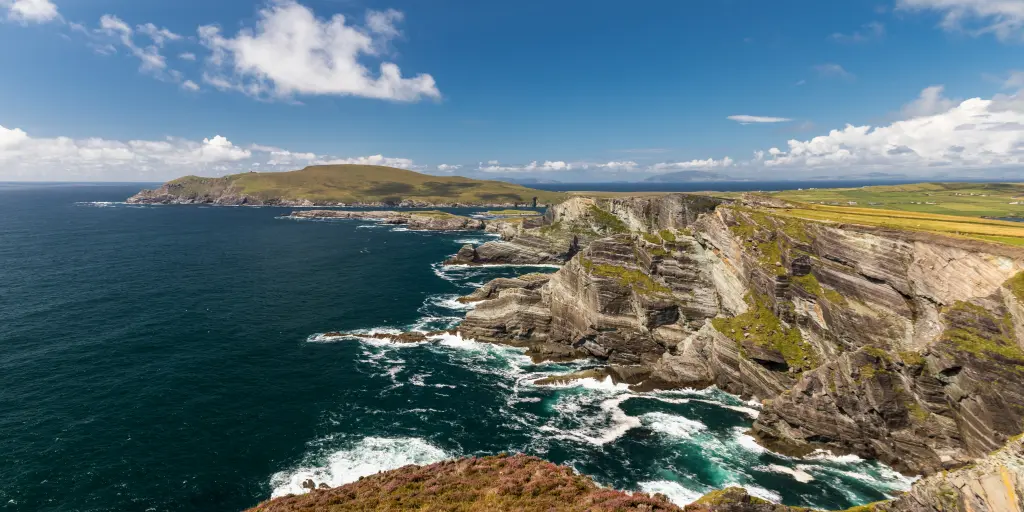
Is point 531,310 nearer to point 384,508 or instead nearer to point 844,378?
point 844,378

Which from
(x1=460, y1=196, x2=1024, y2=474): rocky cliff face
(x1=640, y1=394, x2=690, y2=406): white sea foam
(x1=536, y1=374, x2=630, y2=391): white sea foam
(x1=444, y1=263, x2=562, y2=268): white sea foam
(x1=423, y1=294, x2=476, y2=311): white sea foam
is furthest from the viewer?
(x1=444, y1=263, x2=562, y2=268): white sea foam

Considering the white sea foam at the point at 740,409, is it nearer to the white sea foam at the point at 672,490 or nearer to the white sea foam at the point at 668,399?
the white sea foam at the point at 668,399

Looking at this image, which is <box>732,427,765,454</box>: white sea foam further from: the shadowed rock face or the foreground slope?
the shadowed rock face

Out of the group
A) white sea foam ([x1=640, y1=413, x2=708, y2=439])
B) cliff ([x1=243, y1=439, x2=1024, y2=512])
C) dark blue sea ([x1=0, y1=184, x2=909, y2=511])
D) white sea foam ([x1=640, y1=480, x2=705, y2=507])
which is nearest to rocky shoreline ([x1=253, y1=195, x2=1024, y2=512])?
Result: cliff ([x1=243, y1=439, x2=1024, y2=512])

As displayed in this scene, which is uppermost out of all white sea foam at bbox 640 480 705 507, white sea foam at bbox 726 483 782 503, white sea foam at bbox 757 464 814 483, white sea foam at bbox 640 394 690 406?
white sea foam at bbox 640 394 690 406

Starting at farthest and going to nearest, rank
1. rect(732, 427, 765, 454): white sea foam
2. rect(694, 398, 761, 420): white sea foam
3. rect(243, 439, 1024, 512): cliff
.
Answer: rect(694, 398, 761, 420): white sea foam < rect(732, 427, 765, 454): white sea foam < rect(243, 439, 1024, 512): cliff

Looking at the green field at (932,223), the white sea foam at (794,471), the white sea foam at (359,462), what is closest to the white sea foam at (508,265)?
the green field at (932,223)
